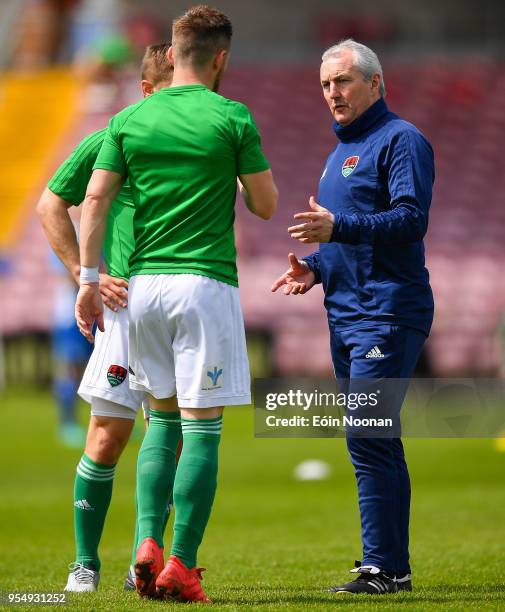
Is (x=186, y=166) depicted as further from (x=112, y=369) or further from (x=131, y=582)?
(x=131, y=582)

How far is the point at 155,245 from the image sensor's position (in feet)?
16.5

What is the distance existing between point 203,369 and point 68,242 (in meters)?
1.06

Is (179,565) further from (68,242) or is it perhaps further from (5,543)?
(5,543)

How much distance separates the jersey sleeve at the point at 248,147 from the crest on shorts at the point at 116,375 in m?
1.12

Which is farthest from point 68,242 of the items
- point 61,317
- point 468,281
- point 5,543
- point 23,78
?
point 23,78

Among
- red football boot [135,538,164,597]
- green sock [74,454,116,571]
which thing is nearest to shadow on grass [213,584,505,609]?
red football boot [135,538,164,597]

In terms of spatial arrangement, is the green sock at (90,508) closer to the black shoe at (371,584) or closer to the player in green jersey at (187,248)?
the player in green jersey at (187,248)

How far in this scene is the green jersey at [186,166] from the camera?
16.2 feet

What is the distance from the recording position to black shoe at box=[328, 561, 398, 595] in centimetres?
527

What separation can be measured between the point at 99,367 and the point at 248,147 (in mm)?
1269

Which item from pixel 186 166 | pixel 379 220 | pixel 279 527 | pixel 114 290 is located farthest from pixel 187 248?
pixel 279 527

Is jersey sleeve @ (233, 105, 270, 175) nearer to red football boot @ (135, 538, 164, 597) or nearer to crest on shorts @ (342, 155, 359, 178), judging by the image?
crest on shorts @ (342, 155, 359, 178)

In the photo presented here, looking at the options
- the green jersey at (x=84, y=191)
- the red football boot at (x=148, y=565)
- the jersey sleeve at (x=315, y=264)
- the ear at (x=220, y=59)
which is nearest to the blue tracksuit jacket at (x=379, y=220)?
the jersey sleeve at (x=315, y=264)

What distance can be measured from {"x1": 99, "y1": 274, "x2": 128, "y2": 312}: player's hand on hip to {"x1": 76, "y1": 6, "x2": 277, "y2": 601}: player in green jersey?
42 cm
